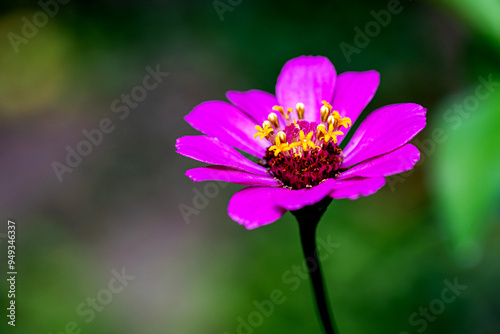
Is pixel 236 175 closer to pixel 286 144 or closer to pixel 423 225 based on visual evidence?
pixel 286 144

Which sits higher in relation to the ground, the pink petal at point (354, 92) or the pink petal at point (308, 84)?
the pink petal at point (308, 84)

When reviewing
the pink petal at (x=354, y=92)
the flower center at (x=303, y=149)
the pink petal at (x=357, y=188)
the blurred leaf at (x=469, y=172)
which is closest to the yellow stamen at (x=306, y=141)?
the flower center at (x=303, y=149)

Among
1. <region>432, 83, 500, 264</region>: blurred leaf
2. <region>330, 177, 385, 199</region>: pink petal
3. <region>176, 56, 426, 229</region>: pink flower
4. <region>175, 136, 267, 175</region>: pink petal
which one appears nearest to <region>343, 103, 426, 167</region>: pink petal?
<region>176, 56, 426, 229</region>: pink flower

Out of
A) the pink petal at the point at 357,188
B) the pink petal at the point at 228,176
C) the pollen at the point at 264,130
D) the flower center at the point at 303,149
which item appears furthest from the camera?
the pollen at the point at 264,130

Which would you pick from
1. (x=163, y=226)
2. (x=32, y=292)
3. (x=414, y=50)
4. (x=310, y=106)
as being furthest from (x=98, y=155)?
(x=310, y=106)

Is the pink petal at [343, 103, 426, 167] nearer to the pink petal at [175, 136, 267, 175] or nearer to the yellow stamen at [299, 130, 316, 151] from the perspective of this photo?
the yellow stamen at [299, 130, 316, 151]

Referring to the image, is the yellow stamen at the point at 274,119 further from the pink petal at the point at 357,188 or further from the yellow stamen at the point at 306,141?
the pink petal at the point at 357,188
